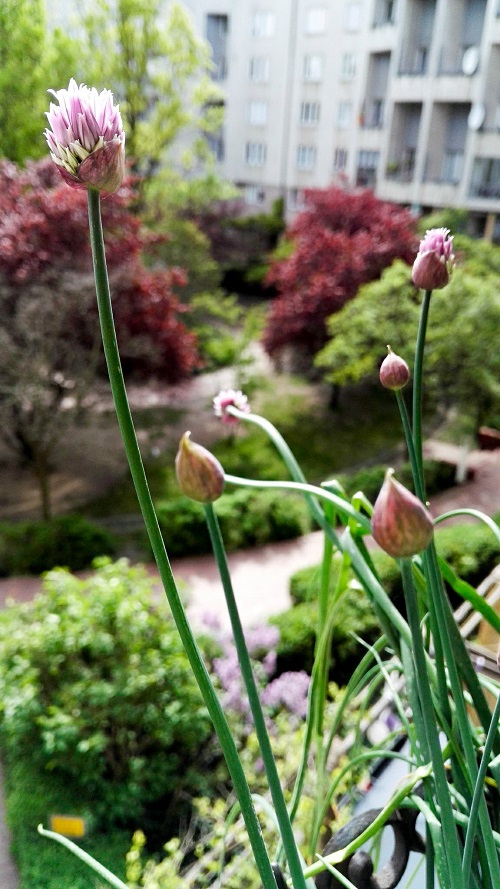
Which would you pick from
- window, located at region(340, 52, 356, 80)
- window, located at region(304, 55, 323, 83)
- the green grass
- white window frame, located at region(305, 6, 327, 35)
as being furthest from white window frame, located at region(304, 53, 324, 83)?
the green grass

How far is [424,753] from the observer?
445mm

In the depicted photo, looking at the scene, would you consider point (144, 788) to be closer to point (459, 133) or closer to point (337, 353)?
point (337, 353)

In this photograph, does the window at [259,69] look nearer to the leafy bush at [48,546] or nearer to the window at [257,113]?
the window at [257,113]

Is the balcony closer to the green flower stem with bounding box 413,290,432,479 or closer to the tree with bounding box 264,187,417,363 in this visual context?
the tree with bounding box 264,187,417,363

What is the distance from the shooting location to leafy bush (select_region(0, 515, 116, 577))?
2570mm

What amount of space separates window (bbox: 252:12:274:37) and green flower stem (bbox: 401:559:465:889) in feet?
23.6

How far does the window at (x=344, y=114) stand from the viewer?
5.98 meters

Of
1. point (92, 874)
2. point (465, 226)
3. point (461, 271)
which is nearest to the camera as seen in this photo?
point (92, 874)

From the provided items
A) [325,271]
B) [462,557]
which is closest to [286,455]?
[462,557]

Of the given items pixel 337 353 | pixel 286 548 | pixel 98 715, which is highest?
pixel 337 353

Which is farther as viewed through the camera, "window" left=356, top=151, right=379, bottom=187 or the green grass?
"window" left=356, top=151, right=379, bottom=187

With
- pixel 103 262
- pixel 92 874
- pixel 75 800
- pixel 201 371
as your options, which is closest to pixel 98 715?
pixel 75 800

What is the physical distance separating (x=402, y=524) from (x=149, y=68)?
16.8 feet

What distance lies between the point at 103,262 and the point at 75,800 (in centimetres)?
153
